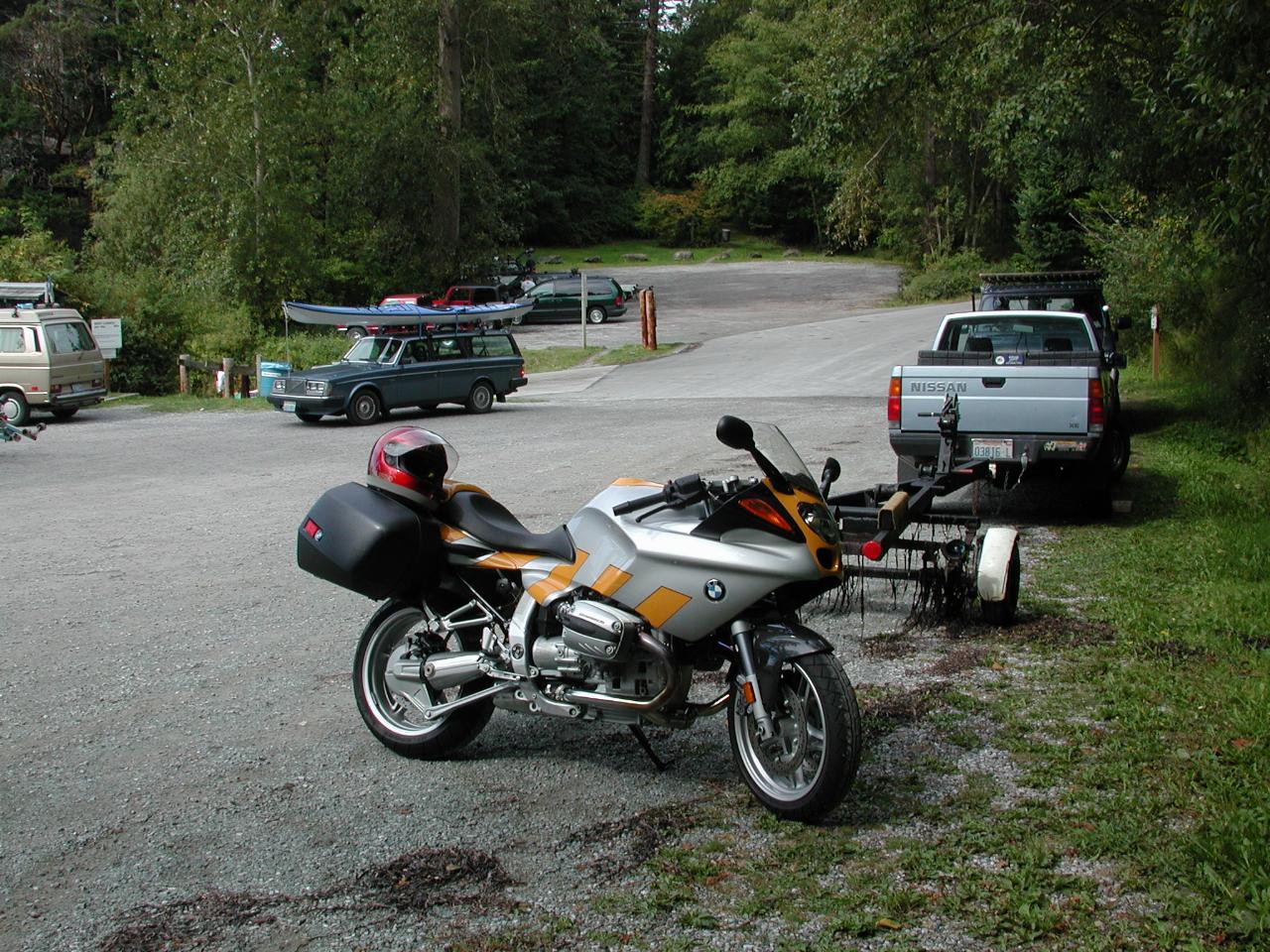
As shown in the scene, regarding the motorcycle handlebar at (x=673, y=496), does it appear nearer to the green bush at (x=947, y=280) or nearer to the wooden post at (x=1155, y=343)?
the wooden post at (x=1155, y=343)

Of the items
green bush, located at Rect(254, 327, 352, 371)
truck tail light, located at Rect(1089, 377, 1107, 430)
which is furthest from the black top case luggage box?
green bush, located at Rect(254, 327, 352, 371)

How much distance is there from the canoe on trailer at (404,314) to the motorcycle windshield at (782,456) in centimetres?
1986

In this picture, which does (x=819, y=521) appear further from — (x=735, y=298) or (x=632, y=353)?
(x=735, y=298)

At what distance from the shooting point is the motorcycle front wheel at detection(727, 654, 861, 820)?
452cm

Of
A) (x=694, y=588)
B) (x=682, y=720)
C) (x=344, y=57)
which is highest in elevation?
(x=344, y=57)

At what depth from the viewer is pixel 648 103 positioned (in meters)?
83.2

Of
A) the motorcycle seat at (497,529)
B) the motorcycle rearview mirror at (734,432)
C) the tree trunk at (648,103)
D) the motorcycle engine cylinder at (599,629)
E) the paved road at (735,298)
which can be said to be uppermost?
the tree trunk at (648,103)

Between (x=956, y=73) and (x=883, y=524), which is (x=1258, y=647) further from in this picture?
(x=956, y=73)

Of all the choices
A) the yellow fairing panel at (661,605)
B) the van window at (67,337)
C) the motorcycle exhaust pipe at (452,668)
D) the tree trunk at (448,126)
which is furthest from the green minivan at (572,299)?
the yellow fairing panel at (661,605)

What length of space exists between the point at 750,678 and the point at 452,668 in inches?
54.7

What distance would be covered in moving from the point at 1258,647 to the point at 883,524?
2.09 meters

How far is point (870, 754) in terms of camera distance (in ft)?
17.8

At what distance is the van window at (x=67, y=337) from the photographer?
22950mm

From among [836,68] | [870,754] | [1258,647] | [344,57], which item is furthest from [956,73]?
[344,57]
